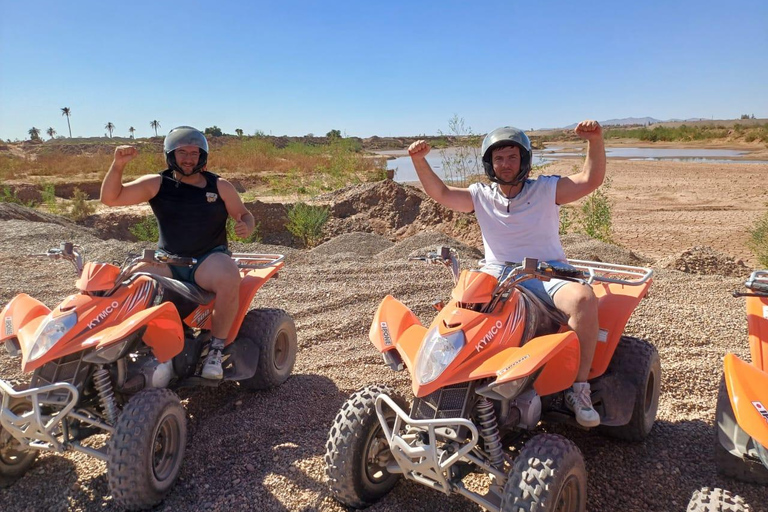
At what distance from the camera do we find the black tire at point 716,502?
2.28 meters

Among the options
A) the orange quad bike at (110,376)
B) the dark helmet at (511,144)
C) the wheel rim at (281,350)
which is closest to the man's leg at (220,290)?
the orange quad bike at (110,376)

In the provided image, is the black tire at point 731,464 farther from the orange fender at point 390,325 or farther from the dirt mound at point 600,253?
the dirt mound at point 600,253

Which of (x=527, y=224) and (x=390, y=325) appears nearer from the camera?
(x=390, y=325)

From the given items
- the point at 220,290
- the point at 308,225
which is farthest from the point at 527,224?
the point at 308,225

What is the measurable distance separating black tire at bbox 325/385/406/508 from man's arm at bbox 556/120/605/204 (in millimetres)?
1651

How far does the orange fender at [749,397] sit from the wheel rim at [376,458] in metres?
1.59

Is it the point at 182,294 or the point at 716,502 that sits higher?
the point at 182,294

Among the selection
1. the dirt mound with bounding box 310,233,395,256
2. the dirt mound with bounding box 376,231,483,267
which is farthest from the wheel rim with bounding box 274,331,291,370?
the dirt mound with bounding box 310,233,395,256

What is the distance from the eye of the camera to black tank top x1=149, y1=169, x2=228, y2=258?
163 inches

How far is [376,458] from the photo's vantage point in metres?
3.06

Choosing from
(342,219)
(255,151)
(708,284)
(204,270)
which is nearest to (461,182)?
(342,219)

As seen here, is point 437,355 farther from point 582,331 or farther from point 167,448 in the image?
point 167,448

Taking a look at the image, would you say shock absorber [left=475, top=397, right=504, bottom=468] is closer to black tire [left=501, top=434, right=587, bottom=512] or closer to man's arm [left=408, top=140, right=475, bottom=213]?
black tire [left=501, top=434, right=587, bottom=512]

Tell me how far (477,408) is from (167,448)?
1.76 metres
